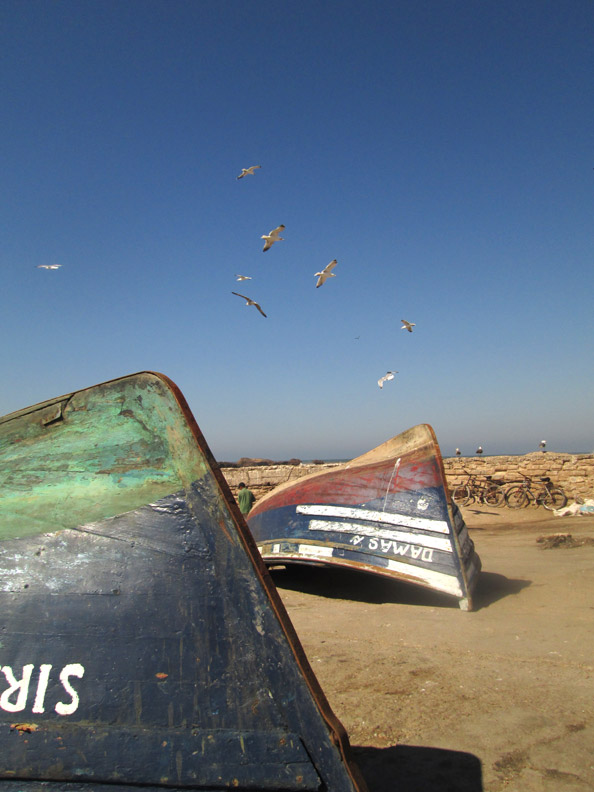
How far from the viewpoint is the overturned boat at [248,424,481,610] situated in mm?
5039

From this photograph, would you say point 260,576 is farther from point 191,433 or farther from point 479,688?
point 479,688

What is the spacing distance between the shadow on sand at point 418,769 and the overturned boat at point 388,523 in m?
2.66

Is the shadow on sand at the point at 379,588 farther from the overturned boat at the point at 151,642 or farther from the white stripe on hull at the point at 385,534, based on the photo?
the overturned boat at the point at 151,642

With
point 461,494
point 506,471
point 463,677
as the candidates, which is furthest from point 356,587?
point 506,471

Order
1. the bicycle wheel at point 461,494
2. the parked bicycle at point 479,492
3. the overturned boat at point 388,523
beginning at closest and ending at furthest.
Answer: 1. the overturned boat at point 388,523
2. the parked bicycle at point 479,492
3. the bicycle wheel at point 461,494

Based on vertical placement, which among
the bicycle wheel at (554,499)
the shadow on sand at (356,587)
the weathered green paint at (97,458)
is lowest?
the bicycle wheel at (554,499)

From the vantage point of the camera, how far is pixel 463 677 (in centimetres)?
320

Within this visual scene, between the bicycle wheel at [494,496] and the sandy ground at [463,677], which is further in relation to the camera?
the bicycle wheel at [494,496]

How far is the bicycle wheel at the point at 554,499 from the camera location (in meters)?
12.7

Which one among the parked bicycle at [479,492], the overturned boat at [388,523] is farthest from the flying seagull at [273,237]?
the parked bicycle at [479,492]

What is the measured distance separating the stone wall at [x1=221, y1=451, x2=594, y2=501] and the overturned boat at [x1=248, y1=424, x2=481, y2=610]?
5910mm

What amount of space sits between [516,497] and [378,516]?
9552 mm

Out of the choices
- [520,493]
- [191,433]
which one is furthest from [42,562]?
[520,493]

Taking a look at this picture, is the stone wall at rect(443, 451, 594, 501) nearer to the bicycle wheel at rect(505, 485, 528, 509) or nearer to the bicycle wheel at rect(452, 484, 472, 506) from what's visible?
the bicycle wheel at rect(452, 484, 472, 506)
